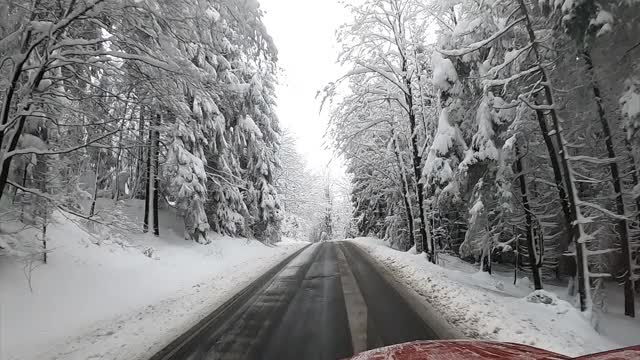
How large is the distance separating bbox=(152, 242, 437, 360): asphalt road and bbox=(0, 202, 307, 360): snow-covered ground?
0.59m

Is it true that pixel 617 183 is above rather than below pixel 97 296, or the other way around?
above

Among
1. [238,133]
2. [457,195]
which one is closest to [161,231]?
[238,133]

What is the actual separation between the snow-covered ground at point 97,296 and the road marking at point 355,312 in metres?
2.72

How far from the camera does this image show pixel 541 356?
2.04m

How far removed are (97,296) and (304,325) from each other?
221 inches

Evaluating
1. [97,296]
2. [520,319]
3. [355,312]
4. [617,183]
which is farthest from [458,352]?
[617,183]

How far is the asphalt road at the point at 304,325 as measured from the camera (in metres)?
4.95

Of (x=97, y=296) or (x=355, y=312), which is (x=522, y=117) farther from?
(x=97, y=296)

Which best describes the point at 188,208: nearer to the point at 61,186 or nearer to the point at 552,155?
the point at 61,186

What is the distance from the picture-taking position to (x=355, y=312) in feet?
21.8

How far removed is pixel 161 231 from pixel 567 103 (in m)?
16.6

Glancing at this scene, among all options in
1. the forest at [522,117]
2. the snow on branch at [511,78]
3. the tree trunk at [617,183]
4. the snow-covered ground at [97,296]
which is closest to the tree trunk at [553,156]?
the forest at [522,117]

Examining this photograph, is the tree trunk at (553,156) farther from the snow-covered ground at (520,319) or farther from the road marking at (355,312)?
the road marking at (355,312)

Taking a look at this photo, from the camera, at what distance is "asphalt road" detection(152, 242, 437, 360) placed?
16.2ft
